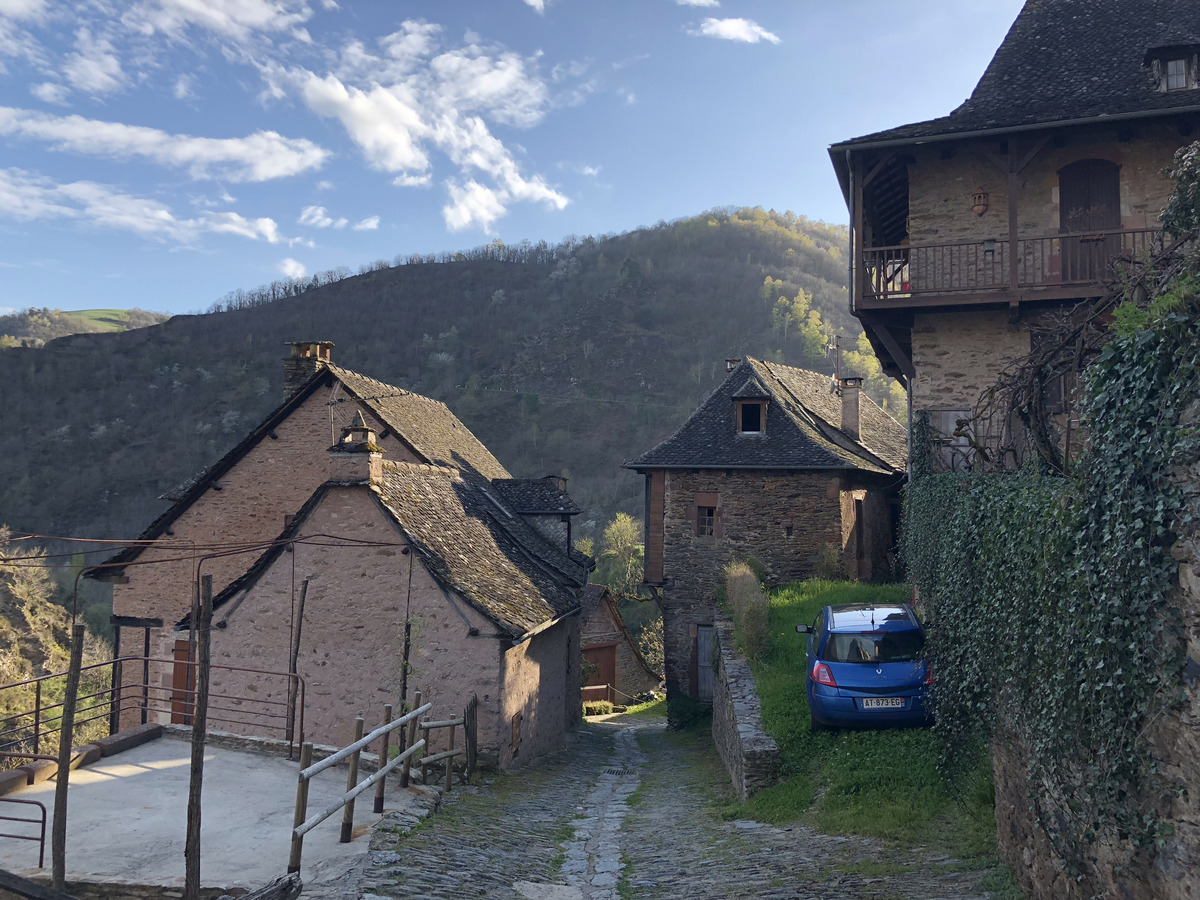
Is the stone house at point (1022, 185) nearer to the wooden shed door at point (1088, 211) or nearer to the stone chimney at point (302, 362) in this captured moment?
the wooden shed door at point (1088, 211)

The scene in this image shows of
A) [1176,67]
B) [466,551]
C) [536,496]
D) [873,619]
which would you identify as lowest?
[873,619]

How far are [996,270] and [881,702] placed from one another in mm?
9373

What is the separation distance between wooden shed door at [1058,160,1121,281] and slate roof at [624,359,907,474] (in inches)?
309

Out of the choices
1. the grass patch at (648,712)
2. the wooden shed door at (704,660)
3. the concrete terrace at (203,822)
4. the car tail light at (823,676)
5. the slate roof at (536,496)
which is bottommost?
the grass patch at (648,712)

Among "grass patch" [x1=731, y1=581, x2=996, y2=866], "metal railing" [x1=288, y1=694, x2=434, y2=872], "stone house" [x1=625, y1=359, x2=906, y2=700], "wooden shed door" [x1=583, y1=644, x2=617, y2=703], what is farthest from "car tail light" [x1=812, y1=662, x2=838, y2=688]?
Result: "wooden shed door" [x1=583, y1=644, x2=617, y2=703]

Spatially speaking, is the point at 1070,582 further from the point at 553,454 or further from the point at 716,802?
the point at 553,454

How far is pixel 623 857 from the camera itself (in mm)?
8859

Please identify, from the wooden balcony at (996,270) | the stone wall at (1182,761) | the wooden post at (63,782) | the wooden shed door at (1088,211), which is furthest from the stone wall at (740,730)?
the wooden shed door at (1088,211)

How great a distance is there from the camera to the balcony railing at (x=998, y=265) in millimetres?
14828

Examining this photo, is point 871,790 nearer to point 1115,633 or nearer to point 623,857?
point 623,857

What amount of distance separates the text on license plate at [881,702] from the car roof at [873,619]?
885 millimetres

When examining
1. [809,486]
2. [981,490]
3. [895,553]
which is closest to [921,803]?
[981,490]

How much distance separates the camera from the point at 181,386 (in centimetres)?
7281

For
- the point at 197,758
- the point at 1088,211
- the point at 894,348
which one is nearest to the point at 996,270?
the point at 1088,211
